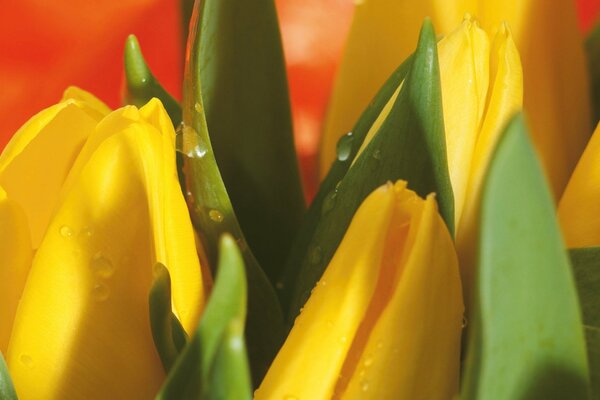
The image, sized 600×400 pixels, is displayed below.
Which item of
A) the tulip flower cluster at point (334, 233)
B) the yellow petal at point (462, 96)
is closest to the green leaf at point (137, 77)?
the tulip flower cluster at point (334, 233)

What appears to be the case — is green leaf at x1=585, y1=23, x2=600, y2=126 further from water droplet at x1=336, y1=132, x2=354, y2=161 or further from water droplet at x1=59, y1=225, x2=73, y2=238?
water droplet at x1=59, y1=225, x2=73, y2=238

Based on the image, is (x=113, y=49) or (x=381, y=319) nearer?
(x=381, y=319)

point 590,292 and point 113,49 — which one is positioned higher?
point 113,49

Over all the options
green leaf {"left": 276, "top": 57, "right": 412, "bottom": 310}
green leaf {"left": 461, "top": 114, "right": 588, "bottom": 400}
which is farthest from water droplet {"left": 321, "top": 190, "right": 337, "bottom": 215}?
green leaf {"left": 461, "top": 114, "right": 588, "bottom": 400}

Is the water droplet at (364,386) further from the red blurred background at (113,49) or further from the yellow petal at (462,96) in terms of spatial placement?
the red blurred background at (113,49)

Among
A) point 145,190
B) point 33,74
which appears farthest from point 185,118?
point 33,74

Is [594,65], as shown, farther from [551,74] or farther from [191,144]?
[191,144]

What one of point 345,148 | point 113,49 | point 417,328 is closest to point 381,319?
point 417,328
